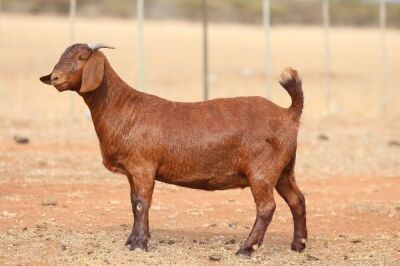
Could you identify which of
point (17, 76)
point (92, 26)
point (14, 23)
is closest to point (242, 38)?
point (92, 26)

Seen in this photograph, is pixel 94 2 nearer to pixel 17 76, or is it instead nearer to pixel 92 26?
pixel 92 26

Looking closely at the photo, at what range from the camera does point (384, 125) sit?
23.8 metres

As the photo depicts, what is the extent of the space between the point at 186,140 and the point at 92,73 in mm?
1048

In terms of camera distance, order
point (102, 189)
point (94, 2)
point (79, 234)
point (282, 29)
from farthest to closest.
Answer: point (94, 2) → point (282, 29) → point (102, 189) → point (79, 234)

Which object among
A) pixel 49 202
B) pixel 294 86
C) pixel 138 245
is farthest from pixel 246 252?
pixel 49 202

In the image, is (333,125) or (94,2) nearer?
(333,125)

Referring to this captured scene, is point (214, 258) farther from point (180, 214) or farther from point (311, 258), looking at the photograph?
point (180, 214)

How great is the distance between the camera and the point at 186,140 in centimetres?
917

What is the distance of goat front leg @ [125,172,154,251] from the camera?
9047 millimetres

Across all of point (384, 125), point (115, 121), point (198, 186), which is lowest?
point (384, 125)

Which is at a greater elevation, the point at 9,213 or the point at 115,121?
the point at 115,121

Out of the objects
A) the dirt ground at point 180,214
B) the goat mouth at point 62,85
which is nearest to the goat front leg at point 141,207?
the dirt ground at point 180,214

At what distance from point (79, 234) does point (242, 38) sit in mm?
36274

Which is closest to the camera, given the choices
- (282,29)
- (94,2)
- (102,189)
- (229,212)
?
(229,212)
